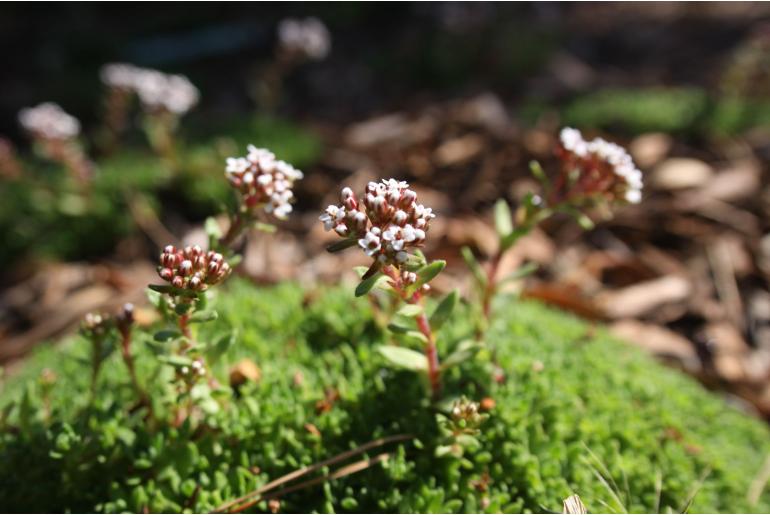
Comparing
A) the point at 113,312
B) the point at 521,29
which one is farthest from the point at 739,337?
the point at 521,29

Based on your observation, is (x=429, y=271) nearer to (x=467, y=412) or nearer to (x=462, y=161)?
(x=467, y=412)

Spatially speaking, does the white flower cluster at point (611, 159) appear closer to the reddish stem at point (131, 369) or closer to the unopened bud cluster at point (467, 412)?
the unopened bud cluster at point (467, 412)

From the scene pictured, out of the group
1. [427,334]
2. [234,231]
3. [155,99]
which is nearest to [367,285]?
[427,334]

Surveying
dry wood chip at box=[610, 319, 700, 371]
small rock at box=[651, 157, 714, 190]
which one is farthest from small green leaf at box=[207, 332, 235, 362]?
small rock at box=[651, 157, 714, 190]

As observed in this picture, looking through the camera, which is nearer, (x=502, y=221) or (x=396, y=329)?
(x=396, y=329)

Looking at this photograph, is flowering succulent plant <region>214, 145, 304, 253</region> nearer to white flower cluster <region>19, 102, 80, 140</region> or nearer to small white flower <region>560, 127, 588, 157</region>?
small white flower <region>560, 127, 588, 157</region>

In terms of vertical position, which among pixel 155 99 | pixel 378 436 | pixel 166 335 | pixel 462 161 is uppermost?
pixel 155 99
